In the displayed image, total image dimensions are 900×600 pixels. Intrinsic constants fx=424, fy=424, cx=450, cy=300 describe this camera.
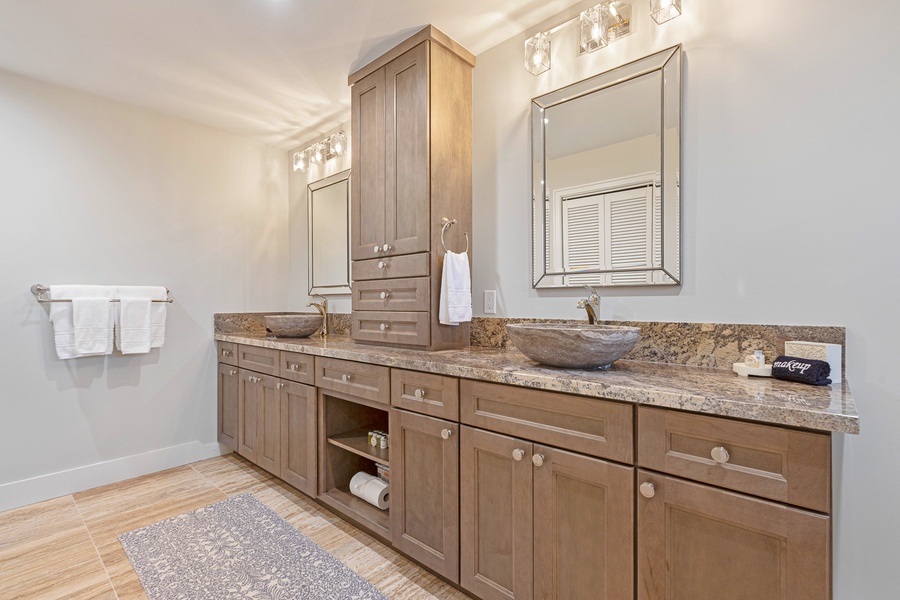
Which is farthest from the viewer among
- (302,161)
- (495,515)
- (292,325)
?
(302,161)

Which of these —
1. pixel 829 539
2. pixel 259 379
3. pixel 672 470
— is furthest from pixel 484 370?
pixel 259 379

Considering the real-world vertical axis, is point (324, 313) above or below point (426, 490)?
above

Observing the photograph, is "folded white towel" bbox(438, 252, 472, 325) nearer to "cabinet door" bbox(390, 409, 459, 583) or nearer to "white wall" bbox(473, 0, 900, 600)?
"cabinet door" bbox(390, 409, 459, 583)

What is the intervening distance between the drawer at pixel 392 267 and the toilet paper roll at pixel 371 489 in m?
1.05

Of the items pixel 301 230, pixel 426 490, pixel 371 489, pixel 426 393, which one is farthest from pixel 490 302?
pixel 301 230

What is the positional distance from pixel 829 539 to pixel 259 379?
8.94ft

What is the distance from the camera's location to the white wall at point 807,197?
4.16 feet

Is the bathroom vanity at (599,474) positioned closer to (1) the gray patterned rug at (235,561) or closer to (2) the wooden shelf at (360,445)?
(2) the wooden shelf at (360,445)

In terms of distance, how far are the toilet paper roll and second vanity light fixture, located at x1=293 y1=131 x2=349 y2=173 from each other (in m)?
2.21

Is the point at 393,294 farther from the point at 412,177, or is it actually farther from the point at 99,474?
the point at 99,474

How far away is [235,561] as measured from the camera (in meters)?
1.89

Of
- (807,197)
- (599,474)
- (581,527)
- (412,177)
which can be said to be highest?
(412,177)

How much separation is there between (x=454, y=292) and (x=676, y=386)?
3.53 ft

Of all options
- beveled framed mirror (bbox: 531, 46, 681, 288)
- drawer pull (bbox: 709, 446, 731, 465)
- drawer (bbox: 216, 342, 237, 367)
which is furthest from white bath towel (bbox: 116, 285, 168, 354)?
drawer pull (bbox: 709, 446, 731, 465)
